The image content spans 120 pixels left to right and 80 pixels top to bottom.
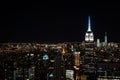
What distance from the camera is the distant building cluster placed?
9008mm

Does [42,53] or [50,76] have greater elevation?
[42,53]

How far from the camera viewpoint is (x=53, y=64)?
10.1 metres

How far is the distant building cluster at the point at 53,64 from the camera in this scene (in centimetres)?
901

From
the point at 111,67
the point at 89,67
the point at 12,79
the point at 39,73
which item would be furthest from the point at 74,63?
the point at 12,79

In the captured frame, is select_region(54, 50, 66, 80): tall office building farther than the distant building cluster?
Yes

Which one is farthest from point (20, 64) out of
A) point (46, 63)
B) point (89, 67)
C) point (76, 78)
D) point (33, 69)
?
point (89, 67)

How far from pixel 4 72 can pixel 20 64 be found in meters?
1.19

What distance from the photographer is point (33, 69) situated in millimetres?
9812

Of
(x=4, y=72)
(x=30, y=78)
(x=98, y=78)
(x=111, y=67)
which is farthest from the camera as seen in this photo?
(x=111, y=67)

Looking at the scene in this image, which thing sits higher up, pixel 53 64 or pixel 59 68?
pixel 53 64

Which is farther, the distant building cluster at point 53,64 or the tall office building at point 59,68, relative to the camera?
the tall office building at point 59,68

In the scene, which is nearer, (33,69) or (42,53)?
(33,69)

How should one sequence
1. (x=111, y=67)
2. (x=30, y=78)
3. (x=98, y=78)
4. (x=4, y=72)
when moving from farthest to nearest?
(x=111, y=67) → (x=98, y=78) → (x=30, y=78) → (x=4, y=72)

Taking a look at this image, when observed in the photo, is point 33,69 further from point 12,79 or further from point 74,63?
point 74,63
